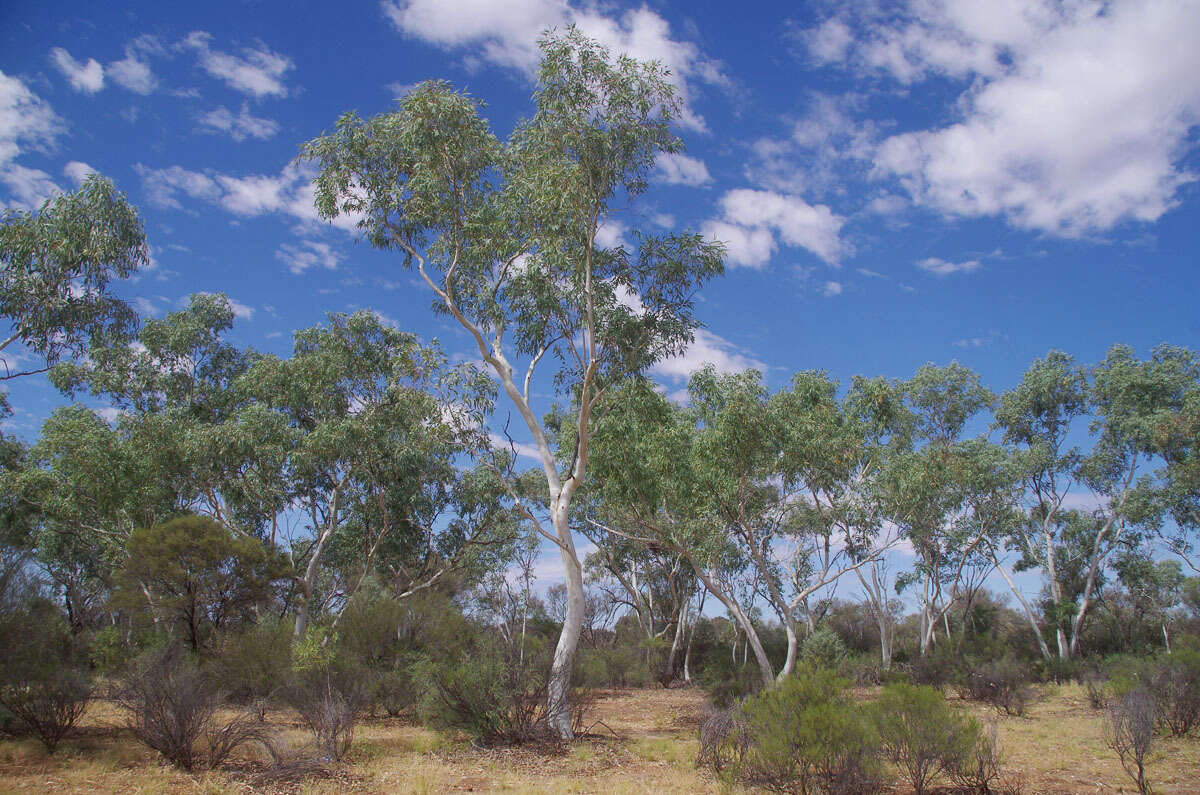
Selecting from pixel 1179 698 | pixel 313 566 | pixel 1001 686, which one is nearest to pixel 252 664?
pixel 313 566

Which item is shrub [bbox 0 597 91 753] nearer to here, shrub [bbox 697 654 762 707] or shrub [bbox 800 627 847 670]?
shrub [bbox 697 654 762 707]

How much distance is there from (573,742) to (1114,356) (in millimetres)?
25824

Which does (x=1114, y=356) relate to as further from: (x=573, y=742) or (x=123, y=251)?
(x=123, y=251)

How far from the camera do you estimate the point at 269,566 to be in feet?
49.8

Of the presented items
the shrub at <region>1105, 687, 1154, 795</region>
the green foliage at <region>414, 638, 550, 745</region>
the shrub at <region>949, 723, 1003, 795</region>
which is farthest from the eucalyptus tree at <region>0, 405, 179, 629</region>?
the shrub at <region>1105, 687, 1154, 795</region>

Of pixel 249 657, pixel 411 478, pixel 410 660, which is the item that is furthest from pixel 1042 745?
pixel 411 478

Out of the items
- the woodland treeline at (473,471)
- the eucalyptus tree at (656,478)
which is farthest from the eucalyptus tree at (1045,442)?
the eucalyptus tree at (656,478)

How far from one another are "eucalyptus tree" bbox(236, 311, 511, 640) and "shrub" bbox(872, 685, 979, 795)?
12.1 meters

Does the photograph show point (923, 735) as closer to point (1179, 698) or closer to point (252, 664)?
point (1179, 698)

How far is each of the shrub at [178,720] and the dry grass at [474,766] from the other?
10.2 inches

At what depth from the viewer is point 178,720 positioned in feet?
27.7

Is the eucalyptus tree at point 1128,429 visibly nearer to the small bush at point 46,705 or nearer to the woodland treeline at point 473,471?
the woodland treeline at point 473,471

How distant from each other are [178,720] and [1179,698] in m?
15.7

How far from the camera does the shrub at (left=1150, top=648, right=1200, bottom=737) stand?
11.6m
